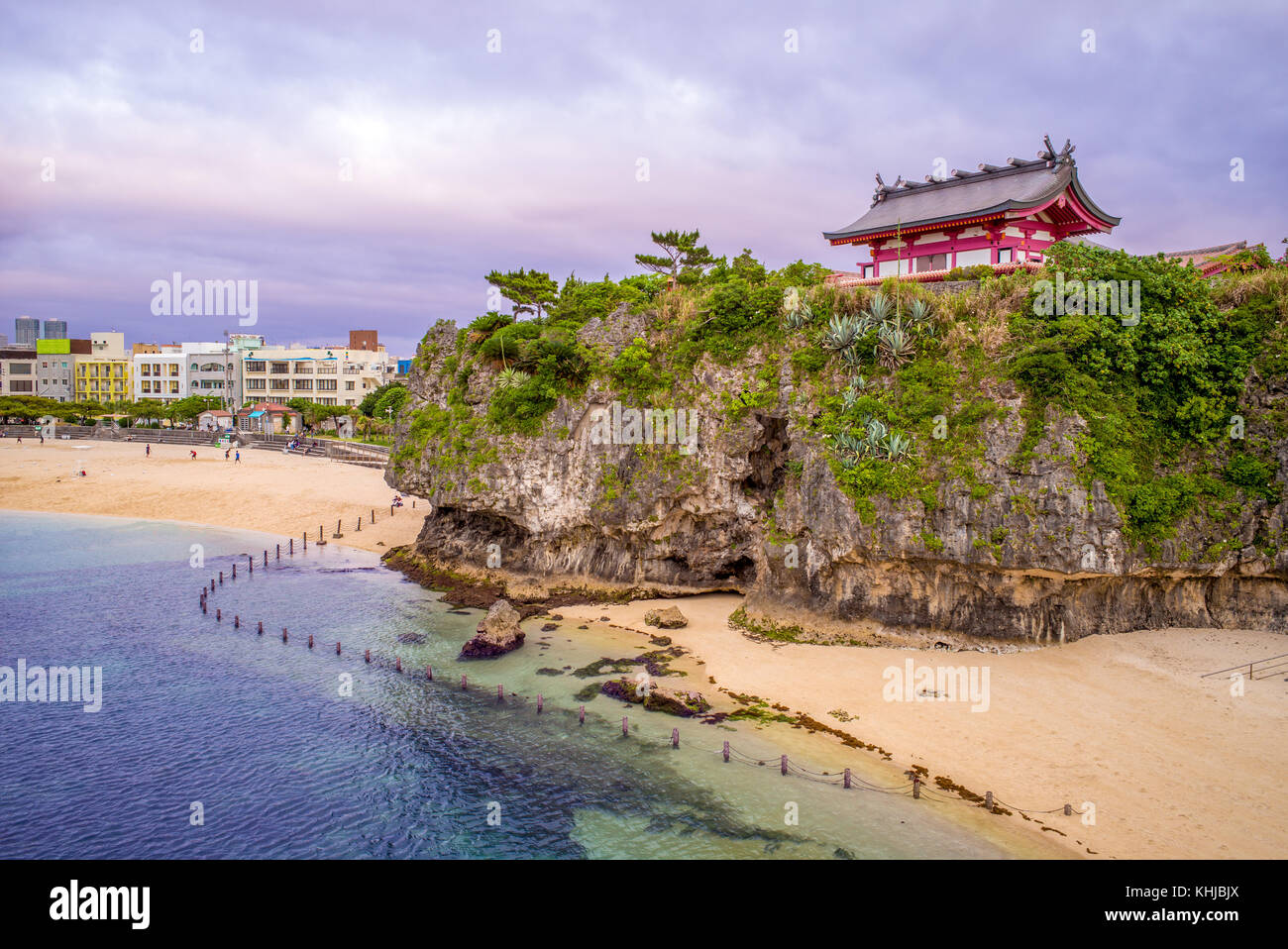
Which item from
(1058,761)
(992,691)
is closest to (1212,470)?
(992,691)

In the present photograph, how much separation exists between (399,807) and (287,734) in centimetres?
564

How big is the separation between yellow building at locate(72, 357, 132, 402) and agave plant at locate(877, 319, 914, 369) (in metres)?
123

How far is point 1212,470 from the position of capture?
25375 mm

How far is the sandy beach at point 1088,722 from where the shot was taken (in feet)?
52.1

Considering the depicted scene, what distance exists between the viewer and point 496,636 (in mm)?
27078

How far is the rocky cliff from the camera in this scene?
24719 mm

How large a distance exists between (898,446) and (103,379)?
424 ft

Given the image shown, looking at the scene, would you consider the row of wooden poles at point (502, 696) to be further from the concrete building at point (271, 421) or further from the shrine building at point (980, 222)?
the concrete building at point (271, 421)

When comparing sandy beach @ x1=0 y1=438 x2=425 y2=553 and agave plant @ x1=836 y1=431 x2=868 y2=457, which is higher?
agave plant @ x1=836 y1=431 x2=868 y2=457

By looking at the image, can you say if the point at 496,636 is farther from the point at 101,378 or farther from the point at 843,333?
the point at 101,378

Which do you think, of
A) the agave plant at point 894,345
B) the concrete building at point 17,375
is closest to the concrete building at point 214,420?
the concrete building at point 17,375

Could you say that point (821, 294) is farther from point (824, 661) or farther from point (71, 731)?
point (71, 731)

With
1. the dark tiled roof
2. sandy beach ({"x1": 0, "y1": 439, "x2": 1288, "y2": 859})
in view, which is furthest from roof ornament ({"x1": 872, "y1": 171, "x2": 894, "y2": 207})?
sandy beach ({"x1": 0, "y1": 439, "x2": 1288, "y2": 859})

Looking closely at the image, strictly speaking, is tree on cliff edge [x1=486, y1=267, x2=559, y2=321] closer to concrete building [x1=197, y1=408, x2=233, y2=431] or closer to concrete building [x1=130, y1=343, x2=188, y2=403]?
concrete building [x1=197, y1=408, x2=233, y2=431]
